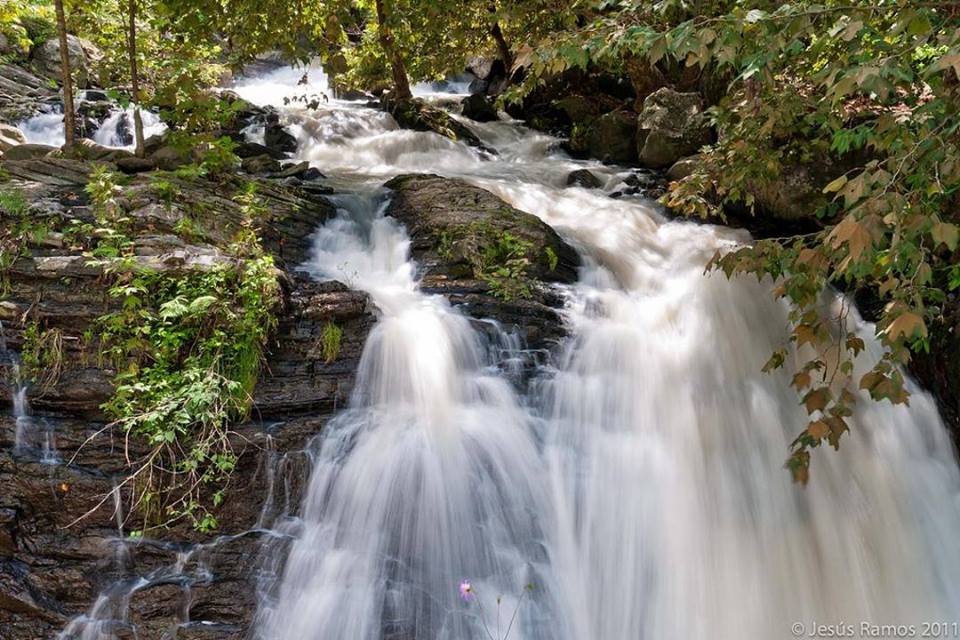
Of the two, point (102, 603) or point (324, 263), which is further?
point (324, 263)

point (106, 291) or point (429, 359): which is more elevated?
point (106, 291)

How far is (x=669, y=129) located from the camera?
10.4 meters

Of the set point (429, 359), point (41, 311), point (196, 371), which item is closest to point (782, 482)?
point (429, 359)

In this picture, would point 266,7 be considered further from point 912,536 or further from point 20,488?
point 912,536

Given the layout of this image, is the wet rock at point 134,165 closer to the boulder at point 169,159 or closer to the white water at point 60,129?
the boulder at point 169,159

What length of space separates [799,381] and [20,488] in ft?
15.2

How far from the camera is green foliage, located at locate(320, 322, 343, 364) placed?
460 cm

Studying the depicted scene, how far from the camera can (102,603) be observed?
342 centimetres

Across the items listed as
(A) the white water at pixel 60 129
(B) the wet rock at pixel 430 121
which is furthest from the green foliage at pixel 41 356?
(B) the wet rock at pixel 430 121

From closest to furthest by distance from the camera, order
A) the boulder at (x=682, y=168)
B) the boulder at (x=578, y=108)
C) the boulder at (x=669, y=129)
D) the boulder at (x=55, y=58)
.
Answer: the boulder at (x=682, y=168) → the boulder at (x=669, y=129) → the boulder at (x=55, y=58) → the boulder at (x=578, y=108)

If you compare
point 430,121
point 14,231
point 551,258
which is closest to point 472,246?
point 551,258

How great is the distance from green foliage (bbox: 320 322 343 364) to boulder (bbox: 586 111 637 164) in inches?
328

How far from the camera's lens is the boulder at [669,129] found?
10281 mm

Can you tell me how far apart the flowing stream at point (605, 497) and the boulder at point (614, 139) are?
6355mm
